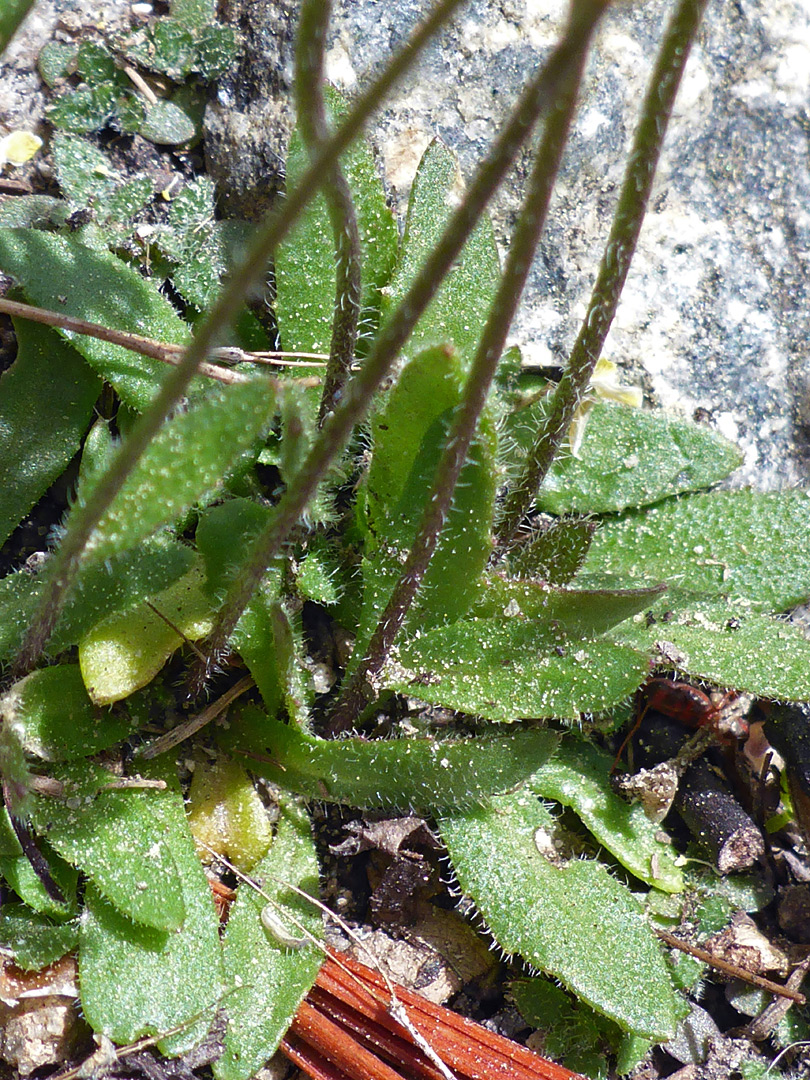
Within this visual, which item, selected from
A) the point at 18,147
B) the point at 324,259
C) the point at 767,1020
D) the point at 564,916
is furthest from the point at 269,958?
the point at 18,147

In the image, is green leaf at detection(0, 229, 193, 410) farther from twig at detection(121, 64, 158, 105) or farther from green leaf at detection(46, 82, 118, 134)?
twig at detection(121, 64, 158, 105)

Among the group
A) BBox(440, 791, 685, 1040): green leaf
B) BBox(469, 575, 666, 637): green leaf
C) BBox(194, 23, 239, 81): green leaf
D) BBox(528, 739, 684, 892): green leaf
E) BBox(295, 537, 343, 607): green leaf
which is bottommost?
BBox(440, 791, 685, 1040): green leaf

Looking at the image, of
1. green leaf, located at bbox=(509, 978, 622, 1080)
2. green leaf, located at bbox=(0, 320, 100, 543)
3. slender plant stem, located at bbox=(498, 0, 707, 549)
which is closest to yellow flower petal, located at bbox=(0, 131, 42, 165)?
green leaf, located at bbox=(0, 320, 100, 543)

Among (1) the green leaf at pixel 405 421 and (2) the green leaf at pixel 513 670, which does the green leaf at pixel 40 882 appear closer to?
(2) the green leaf at pixel 513 670

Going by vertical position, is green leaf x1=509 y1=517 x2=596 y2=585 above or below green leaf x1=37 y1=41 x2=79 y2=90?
below

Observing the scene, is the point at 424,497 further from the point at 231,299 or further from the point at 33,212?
the point at 33,212

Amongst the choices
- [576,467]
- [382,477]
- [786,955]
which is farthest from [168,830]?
[786,955]

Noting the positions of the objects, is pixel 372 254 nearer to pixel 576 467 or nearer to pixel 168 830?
pixel 576 467

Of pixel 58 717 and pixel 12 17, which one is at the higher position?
pixel 12 17
